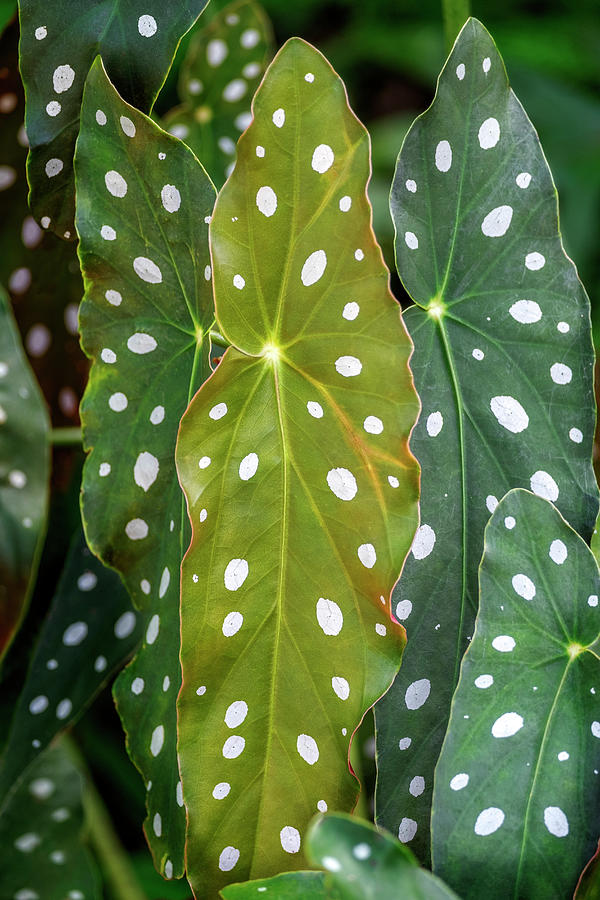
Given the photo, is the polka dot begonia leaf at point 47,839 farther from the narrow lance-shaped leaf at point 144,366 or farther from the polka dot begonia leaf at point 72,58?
the polka dot begonia leaf at point 72,58

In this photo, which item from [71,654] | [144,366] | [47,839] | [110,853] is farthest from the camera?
[110,853]

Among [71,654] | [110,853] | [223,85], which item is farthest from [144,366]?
[110,853]

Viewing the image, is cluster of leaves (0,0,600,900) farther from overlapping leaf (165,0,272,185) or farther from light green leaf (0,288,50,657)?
overlapping leaf (165,0,272,185)

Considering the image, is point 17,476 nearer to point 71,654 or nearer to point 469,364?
point 71,654

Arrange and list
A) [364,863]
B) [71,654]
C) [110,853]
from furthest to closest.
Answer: [110,853]
[71,654]
[364,863]

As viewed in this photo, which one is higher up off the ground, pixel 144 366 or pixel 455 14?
pixel 455 14

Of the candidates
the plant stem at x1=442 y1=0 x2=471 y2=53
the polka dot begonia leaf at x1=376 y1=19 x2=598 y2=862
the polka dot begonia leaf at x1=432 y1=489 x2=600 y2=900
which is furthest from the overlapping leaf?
the polka dot begonia leaf at x1=432 y1=489 x2=600 y2=900

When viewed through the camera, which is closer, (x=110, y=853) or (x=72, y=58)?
(x=72, y=58)
